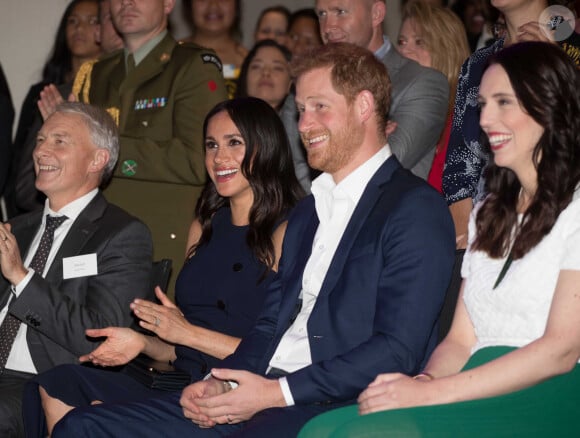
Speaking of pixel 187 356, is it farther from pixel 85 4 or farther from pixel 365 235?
pixel 85 4

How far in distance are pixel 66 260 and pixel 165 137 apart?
91cm

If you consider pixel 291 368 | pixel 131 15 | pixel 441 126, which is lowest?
pixel 291 368

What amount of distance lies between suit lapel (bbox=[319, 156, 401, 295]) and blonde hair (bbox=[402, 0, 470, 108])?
63.7 inches

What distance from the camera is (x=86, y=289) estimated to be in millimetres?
3854

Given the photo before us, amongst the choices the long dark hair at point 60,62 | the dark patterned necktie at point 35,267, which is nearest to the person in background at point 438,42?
the dark patterned necktie at point 35,267

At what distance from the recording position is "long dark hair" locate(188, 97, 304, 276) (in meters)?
3.75

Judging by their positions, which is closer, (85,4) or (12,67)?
(85,4)

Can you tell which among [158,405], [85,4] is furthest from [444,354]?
[85,4]

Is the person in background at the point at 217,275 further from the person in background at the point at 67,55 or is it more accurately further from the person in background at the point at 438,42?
the person in background at the point at 67,55

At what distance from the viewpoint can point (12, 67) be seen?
6.93 m

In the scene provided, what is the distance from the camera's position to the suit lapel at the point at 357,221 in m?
2.94

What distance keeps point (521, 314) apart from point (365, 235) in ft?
1.84

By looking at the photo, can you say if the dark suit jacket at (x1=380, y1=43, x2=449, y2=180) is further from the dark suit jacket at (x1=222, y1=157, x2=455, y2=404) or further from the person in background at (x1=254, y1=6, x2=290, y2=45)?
the person in background at (x1=254, y1=6, x2=290, y2=45)

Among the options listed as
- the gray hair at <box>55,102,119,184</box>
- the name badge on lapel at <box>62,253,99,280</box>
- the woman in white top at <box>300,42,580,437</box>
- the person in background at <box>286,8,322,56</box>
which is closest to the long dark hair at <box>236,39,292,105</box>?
the person in background at <box>286,8,322,56</box>
